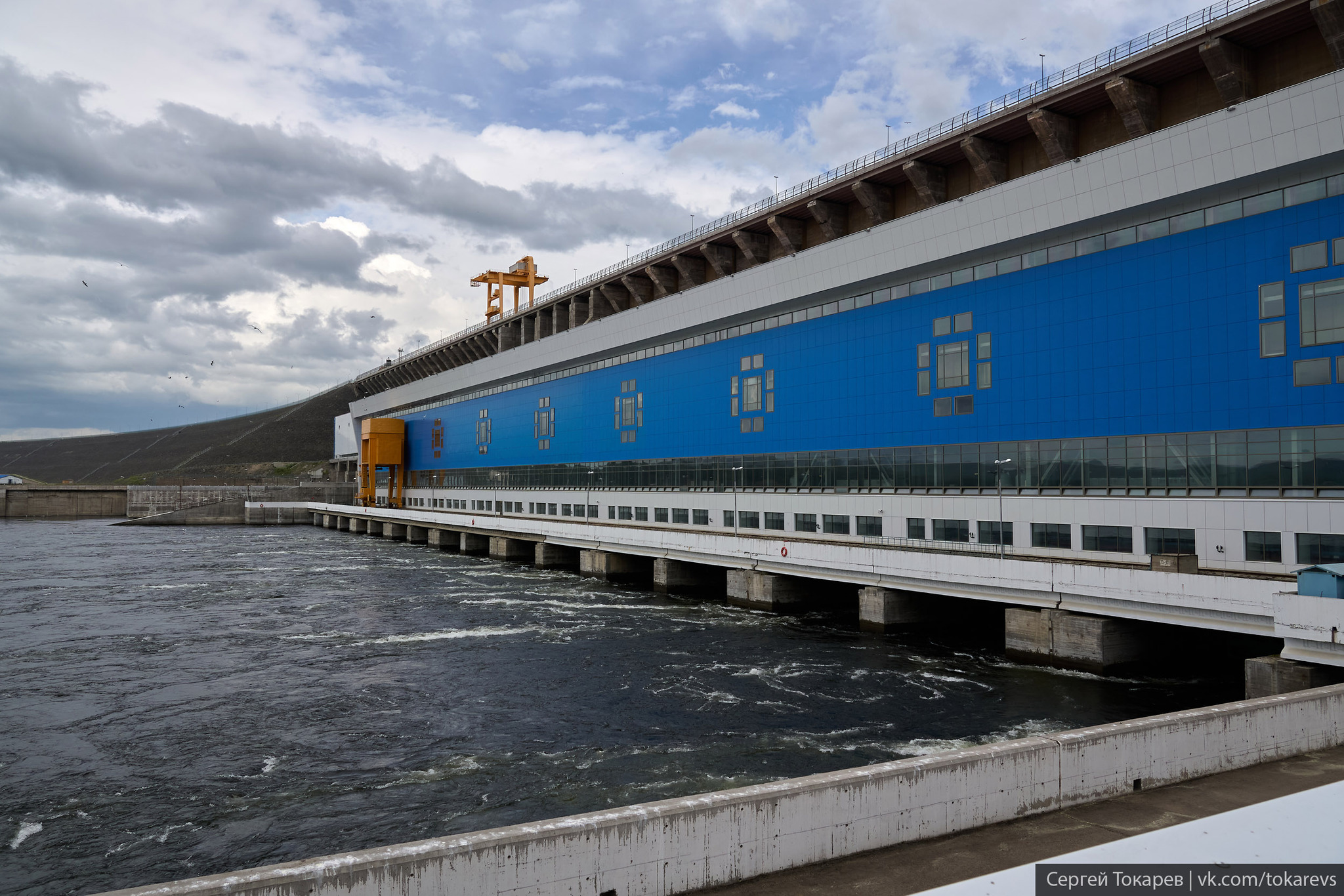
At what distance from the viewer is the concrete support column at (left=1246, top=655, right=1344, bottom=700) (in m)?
18.8

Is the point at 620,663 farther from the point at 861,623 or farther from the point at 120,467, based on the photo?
the point at 120,467

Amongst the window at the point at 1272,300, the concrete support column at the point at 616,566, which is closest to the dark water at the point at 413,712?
the concrete support column at the point at 616,566

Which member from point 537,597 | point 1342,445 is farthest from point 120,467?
point 1342,445

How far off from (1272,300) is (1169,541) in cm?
917

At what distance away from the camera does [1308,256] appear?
2872cm

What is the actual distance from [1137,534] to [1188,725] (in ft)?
77.9

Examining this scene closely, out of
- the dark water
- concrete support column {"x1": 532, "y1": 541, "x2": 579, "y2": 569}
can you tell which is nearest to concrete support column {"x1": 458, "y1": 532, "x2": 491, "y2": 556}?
concrete support column {"x1": 532, "y1": 541, "x2": 579, "y2": 569}

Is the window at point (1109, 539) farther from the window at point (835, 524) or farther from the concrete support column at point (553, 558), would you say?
the concrete support column at point (553, 558)

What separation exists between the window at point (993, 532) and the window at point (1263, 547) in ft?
31.3

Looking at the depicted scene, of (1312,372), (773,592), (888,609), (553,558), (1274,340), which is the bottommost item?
(553,558)

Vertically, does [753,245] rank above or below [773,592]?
above

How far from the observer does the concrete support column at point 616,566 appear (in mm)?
53031

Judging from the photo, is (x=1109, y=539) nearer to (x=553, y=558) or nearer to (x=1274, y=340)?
(x=1274, y=340)

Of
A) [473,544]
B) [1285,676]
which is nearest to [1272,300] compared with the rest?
[1285,676]
